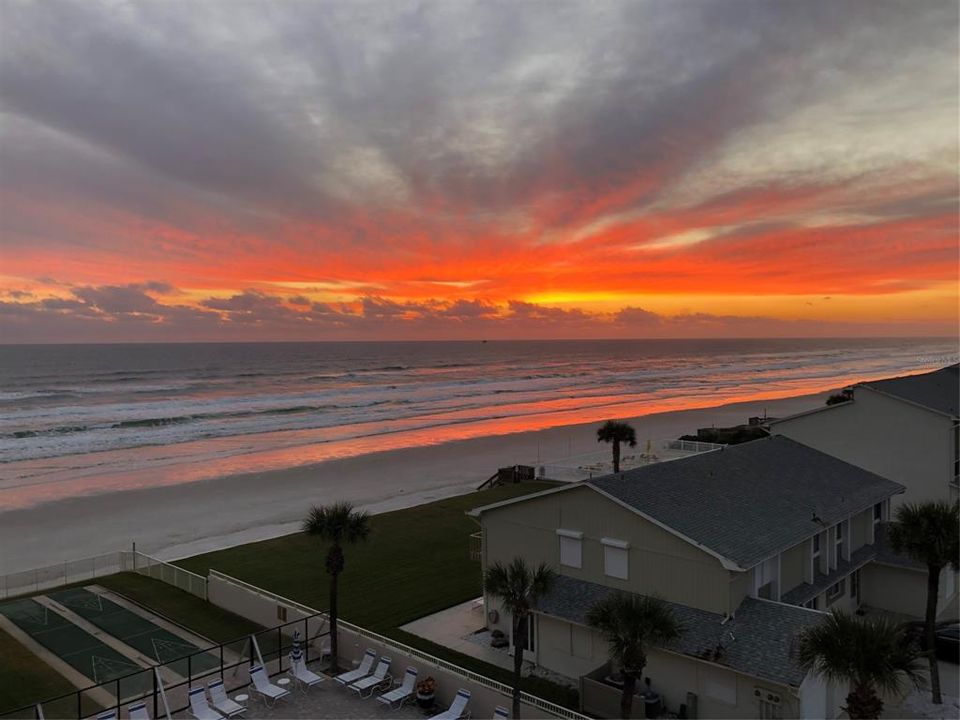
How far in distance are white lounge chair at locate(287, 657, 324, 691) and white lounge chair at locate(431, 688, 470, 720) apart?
11.8ft

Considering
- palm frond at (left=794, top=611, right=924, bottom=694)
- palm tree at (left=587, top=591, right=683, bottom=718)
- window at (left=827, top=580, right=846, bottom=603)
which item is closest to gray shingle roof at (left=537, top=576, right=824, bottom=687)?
palm tree at (left=587, top=591, right=683, bottom=718)

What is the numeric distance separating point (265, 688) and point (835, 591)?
16986 mm

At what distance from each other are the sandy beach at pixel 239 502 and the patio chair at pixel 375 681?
16779 millimetres

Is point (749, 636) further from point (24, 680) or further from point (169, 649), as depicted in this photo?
point (24, 680)

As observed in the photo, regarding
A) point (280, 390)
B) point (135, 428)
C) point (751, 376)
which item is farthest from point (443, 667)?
point (751, 376)

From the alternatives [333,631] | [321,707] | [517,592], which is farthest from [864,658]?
[333,631]

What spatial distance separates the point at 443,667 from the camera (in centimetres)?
1756

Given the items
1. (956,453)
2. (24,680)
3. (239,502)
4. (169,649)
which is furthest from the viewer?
(239,502)

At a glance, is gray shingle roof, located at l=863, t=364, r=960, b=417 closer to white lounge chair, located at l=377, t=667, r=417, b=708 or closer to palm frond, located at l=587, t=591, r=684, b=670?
palm frond, located at l=587, t=591, r=684, b=670

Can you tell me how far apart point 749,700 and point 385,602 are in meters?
12.9

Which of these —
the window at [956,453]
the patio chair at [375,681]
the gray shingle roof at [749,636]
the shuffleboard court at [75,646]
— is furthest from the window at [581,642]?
the window at [956,453]

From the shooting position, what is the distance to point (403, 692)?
17.1 meters

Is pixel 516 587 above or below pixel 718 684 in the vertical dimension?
above

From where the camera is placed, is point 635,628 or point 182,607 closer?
point 635,628
